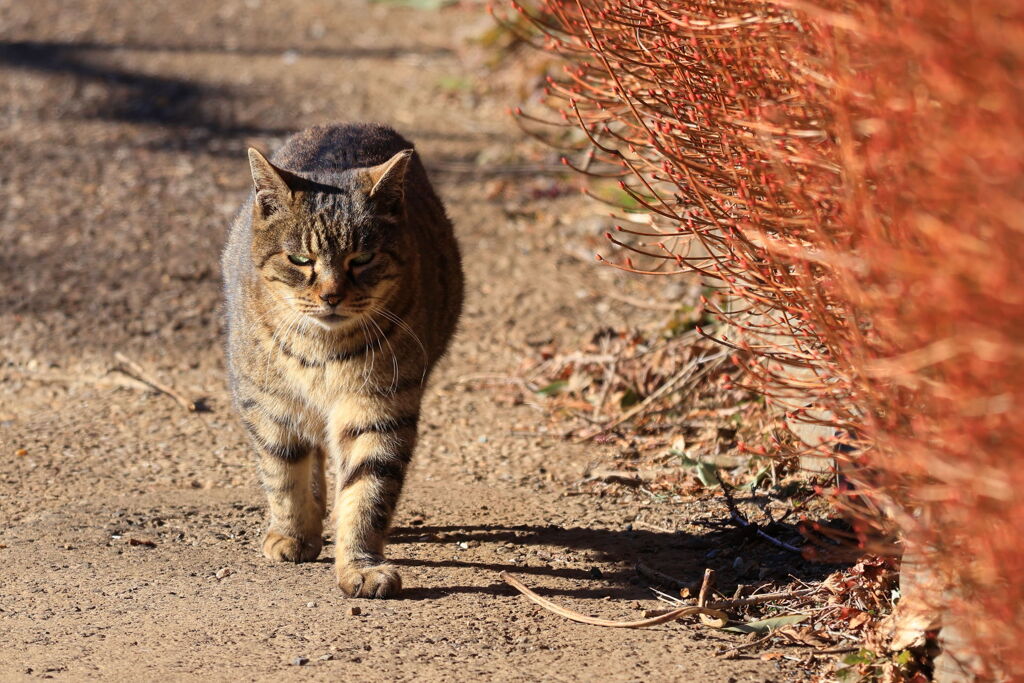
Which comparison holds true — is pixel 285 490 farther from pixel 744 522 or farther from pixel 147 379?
pixel 147 379

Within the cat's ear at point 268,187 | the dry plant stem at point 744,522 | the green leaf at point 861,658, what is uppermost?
the cat's ear at point 268,187

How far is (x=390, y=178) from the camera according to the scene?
399 centimetres

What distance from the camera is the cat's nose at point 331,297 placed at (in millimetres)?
3844

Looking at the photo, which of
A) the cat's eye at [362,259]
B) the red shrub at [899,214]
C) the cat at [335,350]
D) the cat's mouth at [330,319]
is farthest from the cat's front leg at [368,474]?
the red shrub at [899,214]

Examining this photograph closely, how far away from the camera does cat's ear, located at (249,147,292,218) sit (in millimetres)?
3886

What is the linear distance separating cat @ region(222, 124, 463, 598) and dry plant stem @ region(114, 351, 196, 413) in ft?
4.63

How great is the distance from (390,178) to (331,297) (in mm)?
459

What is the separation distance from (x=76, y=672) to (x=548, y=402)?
296 centimetres

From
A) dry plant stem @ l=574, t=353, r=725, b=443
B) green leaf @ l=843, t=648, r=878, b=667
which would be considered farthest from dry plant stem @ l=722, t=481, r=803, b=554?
dry plant stem @ l=574, t=353, r=725, b=443

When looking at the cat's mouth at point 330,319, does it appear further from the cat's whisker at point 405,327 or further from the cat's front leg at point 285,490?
the cat's front leg at point 285,490

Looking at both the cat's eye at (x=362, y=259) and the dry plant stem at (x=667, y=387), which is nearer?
the cat's eye at (x=362, y=259)

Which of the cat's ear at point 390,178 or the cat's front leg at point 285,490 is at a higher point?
the cat's ear at point 390,178

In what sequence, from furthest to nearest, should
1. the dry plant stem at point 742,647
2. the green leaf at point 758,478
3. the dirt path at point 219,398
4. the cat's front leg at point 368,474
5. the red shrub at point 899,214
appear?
1. the green leaf at point 758,478
2. the cat's front leg at point 368,474
3. the dirt path at point 219,398
4. the dry plant stem at point 742,647
5. the red shrub at point 899,214

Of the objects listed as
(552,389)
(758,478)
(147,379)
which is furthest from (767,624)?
(147,379)
